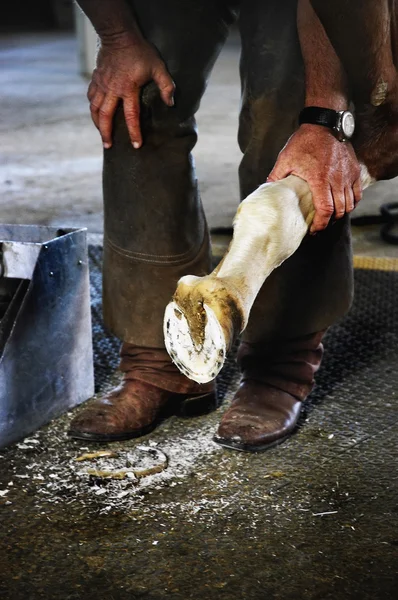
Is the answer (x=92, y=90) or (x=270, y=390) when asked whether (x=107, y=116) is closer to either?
(x=92, y=90)

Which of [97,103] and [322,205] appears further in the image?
[97,103]

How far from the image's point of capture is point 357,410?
1935mm

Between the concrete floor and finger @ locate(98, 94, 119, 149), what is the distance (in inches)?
57.9

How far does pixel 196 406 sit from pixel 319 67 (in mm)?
720

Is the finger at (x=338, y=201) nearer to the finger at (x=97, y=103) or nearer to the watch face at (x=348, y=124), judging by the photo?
the watch face at (x=348, y=124)

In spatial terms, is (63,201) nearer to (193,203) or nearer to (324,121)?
(193,203)

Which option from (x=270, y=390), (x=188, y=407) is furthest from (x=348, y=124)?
(x=188, y=407)

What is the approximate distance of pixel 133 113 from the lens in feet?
5.69

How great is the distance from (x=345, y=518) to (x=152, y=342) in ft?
1.86

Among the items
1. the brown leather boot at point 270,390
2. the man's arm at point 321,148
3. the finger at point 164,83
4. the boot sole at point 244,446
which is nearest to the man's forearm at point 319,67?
the man's arm at point 321,148

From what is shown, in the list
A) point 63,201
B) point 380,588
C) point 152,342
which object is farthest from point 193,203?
point 63,201

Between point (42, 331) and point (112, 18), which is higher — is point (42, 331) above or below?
below

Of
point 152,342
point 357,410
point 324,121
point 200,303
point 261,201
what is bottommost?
point 357,410

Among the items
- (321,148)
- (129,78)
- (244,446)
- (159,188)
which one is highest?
(129,78)
